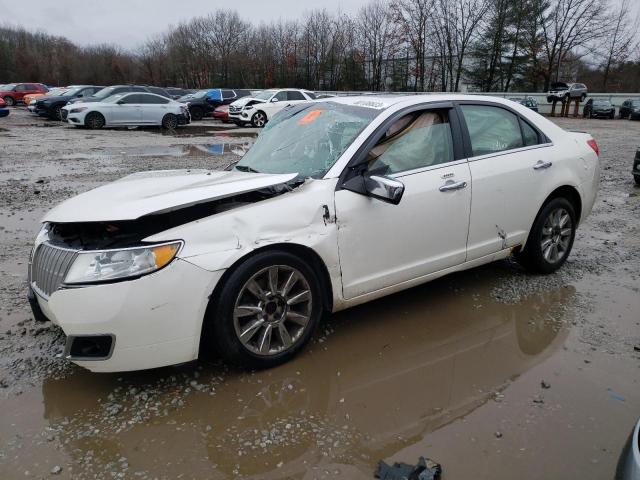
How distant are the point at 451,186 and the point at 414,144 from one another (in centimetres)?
42

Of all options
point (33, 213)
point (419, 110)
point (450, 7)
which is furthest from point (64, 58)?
point (419, 110)

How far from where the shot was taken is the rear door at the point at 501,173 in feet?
12.8

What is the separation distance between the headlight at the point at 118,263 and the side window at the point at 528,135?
3260 millimetres

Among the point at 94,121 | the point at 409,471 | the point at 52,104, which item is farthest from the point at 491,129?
the point at 52,104

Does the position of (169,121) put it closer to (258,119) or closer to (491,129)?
(258,119)

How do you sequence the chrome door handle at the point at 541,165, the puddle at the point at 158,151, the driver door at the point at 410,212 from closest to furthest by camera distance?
the driver door at the point at 410,212
the chrome door handle at the point at 541,165
the puddle at the point at 158,151

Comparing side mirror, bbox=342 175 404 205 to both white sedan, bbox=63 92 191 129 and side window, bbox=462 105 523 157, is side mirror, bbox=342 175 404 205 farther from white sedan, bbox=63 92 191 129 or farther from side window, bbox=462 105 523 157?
white sedan, bbox=63 92 191 129

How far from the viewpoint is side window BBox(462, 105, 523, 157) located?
3990 mm

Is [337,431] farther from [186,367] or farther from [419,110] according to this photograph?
[419,110]

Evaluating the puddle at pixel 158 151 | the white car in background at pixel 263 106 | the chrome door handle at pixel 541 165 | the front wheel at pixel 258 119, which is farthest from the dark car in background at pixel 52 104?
the chrome door handle at pixel 541 165

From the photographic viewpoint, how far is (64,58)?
74.1 metres

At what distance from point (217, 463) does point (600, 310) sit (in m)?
3.30

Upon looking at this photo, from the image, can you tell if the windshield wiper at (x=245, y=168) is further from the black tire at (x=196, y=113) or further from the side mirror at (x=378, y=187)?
the black tire at (x=196, y=113)

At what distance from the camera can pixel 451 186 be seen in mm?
3660
